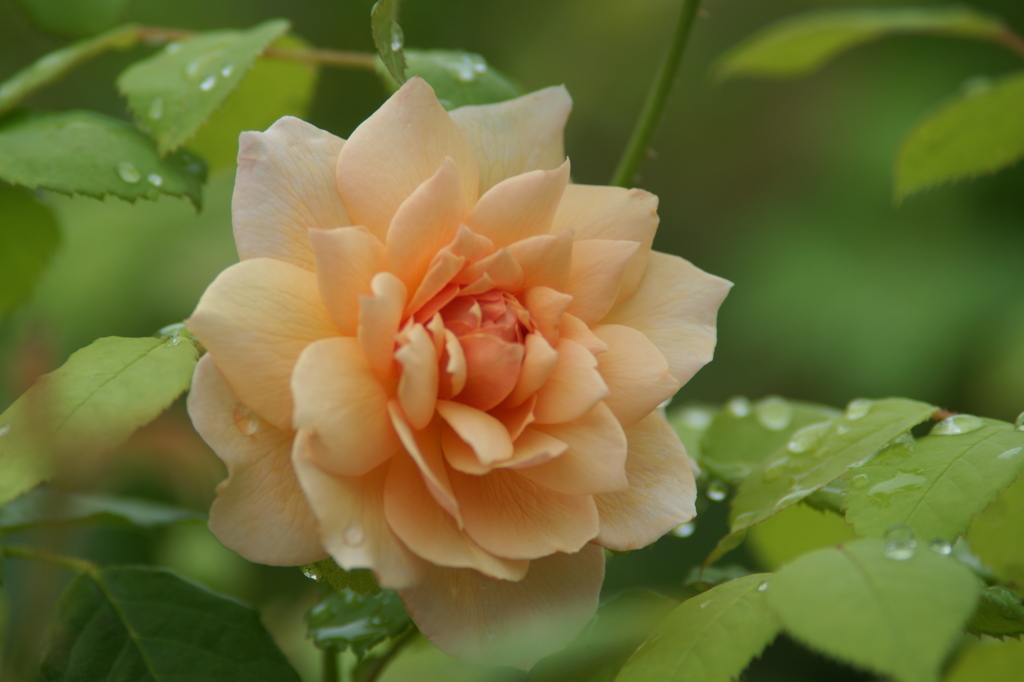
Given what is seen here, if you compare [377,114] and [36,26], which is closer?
[377,114]

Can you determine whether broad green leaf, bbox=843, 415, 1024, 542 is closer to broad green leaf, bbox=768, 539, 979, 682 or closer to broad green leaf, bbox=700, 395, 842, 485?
broad green leaf, bbox=768, 539, 979, 682

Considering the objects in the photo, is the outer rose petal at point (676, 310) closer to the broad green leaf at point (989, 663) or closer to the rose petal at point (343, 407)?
the rose petal at point (343, 407)

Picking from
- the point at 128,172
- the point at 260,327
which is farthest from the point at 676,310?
the point at 128,172

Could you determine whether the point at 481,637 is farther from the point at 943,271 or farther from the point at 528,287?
the point at 943,271

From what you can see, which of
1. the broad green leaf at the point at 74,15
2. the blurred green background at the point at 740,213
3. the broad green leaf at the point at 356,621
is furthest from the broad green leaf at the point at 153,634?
the blurred green background at the point at 740,213

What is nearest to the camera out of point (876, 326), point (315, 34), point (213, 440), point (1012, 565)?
point (213, 440)

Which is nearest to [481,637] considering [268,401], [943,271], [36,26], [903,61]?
[268,401]

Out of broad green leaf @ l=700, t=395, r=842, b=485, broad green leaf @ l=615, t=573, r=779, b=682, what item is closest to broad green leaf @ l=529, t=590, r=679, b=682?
broad green leaf @ l=615, t=573, r=779, b=682

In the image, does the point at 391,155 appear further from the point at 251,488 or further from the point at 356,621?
the point at 356,621
